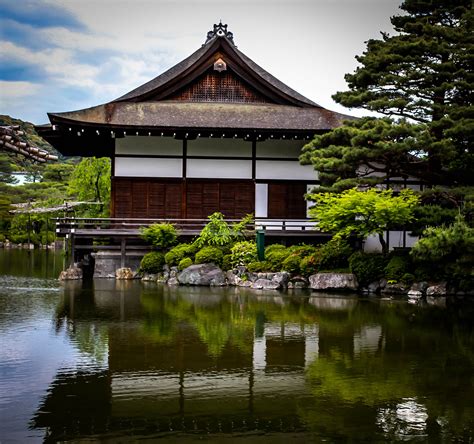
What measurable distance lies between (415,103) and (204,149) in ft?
30.6

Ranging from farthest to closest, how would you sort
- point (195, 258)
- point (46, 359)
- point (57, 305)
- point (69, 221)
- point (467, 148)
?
1. point (69, 221)
2. point (195, 258)
3. point (467, 148)
4. point (57, 305)
5. point (46, 359)

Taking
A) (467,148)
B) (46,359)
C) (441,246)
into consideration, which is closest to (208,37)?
(467,148)

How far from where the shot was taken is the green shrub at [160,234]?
22620 mm

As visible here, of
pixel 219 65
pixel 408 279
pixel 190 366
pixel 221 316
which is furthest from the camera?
pixel 219 65

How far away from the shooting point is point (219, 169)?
25406 mm

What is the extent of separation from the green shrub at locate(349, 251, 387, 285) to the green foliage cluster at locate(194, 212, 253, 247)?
4986 millimetres

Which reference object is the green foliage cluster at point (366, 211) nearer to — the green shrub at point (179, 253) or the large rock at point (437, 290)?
the large rock at point (437, 290)

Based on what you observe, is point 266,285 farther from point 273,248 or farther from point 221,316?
point 221,316

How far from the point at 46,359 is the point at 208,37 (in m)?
26.0

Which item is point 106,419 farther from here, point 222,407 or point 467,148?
point 467,148

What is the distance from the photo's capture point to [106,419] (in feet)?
22.1

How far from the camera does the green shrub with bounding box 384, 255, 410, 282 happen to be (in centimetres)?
1939

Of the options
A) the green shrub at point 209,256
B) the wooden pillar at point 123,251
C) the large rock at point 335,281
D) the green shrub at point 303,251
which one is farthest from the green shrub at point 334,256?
the wooden pillar at point 123,251

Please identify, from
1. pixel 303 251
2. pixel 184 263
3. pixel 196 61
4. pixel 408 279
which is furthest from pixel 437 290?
pixel 196 61
